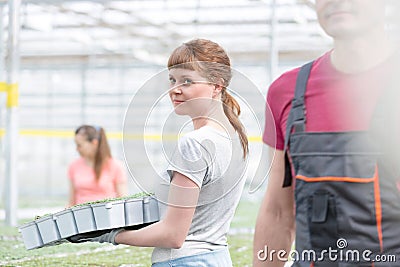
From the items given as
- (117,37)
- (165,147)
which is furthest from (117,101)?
(165,147)

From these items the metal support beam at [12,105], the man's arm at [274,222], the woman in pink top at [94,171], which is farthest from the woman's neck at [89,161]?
the man's arm at [274,222]

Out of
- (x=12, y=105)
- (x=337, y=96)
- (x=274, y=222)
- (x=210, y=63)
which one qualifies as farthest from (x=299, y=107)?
(x=12, y=105)

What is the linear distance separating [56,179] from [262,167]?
10637 millimetres

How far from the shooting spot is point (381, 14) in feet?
3.99

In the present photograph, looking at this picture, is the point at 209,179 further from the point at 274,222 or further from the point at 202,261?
the point at 274,222

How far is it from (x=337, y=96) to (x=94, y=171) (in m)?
3.17

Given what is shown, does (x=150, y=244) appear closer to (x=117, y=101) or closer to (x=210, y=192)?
(x=210, y=192)

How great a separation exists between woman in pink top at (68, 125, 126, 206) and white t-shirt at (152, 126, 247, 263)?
2.49 m

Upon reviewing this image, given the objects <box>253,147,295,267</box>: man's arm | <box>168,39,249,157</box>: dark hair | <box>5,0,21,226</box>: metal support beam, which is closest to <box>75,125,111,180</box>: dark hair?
<box>5,0,21,226</box>: metal support beam

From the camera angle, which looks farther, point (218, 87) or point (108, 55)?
point (108, 55)

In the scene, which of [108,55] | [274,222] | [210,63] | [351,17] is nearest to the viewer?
[351,17]

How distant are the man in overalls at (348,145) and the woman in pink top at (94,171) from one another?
302 cm

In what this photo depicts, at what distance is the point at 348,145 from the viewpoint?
1.20 meters

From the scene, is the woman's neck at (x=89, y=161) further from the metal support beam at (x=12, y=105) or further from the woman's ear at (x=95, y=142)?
the metal support beam at (x=12, y=105)
